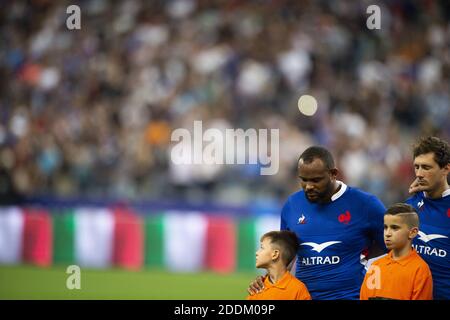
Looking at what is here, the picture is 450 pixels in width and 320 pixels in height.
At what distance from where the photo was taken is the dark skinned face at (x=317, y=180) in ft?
18.4

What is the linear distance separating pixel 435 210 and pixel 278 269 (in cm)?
107

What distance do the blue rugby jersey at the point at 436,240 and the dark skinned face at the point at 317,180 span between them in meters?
0.61

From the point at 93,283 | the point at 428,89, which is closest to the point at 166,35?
the point at 428,89

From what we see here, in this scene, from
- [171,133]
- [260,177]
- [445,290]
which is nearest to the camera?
[445,290]

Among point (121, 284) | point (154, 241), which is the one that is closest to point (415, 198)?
point (121, 284)

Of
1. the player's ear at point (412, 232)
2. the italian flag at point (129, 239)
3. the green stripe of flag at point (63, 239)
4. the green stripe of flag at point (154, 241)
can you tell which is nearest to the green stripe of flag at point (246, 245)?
the italian flag at point (129, 239)

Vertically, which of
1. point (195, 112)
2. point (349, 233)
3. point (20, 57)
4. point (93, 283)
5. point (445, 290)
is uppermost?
point (20, 57)

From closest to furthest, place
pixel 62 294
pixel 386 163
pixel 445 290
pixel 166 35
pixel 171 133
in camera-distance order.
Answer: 1. pixel 445 290
2. pixel 62 294
3. pixel 386 163
4. pixel 171 133
5. pixel 166 35

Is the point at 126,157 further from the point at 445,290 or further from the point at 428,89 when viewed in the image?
the point at 445,290

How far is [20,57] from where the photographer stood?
18.1 meters

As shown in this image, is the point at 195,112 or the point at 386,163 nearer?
the point at 386,163

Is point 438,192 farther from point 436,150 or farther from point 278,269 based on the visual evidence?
point 278,269

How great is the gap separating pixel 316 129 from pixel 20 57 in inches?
285

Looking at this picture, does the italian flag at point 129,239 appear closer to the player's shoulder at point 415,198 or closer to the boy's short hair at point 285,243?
the player's shoulder at point 415,198
